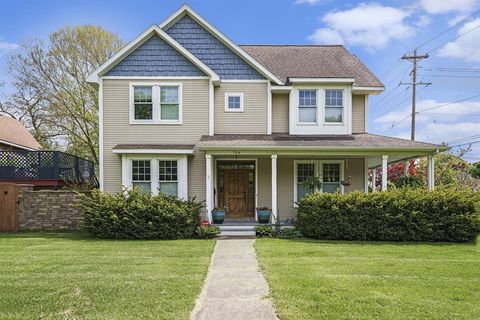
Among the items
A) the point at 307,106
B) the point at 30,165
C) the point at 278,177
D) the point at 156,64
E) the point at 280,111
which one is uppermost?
the point at 156,64

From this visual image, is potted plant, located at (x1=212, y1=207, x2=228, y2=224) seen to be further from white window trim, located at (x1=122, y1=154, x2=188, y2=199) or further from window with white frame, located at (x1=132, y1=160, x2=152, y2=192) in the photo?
window with white frame, located at (x1=132, y1=160, x2=152, y2=192)

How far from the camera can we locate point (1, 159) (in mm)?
15734

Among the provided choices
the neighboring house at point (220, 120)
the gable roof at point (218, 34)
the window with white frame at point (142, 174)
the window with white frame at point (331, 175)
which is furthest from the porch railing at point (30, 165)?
the window with white frame at point (331, 175)

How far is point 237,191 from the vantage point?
51.3 ft

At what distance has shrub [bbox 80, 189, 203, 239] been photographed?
40.4 feet

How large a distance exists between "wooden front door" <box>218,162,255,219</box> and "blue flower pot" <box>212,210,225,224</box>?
4.97 feet

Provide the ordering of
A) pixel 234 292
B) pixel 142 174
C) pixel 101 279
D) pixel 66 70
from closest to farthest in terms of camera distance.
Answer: pixel 234 292 < pixel 101 279 < pixel 142 174 < pixel 66 70

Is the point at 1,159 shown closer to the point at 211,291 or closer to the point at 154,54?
the point at 154,54

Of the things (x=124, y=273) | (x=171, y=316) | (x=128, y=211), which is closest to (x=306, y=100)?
(x=128, y=211)

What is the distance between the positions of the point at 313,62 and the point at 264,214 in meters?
7.12

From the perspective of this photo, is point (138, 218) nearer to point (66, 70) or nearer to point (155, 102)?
point (155, 102)

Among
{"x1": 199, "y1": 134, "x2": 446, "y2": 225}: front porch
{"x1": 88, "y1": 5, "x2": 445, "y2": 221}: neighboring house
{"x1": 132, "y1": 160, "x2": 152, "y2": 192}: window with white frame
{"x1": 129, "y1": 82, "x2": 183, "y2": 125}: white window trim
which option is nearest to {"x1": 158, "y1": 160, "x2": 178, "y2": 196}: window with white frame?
{"x1": 88, "y1": 5, "x2": 445, "y2": 221}: neighboring house

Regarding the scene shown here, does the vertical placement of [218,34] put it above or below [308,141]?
above

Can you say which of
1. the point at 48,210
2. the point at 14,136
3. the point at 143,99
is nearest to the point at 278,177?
the point at 143,99
